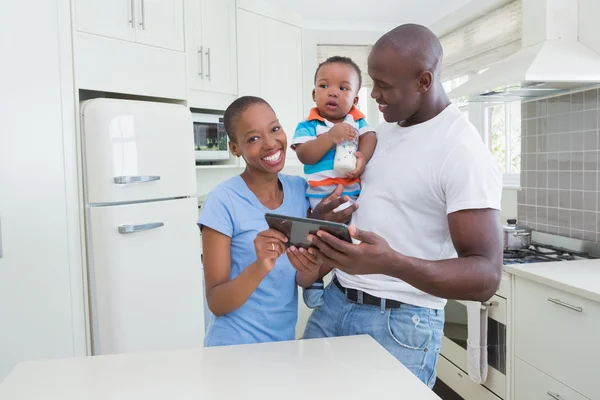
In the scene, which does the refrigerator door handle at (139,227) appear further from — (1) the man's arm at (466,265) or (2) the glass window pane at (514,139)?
(2) the glass window pane at (514,139)

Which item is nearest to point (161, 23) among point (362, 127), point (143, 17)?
point (143, 17)

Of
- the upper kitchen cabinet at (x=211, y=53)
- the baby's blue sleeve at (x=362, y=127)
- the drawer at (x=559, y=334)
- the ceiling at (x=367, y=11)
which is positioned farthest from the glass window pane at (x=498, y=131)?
the baby's blue sleeve at (x=362, y=127)

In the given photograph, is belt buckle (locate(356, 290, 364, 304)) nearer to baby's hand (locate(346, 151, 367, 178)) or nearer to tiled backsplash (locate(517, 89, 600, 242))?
baby's hand (locate(346, 151, 367, 178))

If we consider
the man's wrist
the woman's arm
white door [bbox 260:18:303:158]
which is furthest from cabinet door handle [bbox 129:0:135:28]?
the man's wrist

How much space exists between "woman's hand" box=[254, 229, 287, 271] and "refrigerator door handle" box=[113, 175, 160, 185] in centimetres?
136

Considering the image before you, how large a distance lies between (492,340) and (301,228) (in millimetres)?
1873

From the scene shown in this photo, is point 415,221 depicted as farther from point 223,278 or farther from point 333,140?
point 223,278

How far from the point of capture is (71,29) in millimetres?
2182

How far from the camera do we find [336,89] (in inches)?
58.3

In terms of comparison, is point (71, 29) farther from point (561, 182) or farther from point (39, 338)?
point (561, 182)

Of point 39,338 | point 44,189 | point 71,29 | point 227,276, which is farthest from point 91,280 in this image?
point 227,276

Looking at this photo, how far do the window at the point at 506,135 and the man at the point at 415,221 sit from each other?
8.14 feet

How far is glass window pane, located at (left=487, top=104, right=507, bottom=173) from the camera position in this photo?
3.62m

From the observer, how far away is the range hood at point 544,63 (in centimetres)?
224
